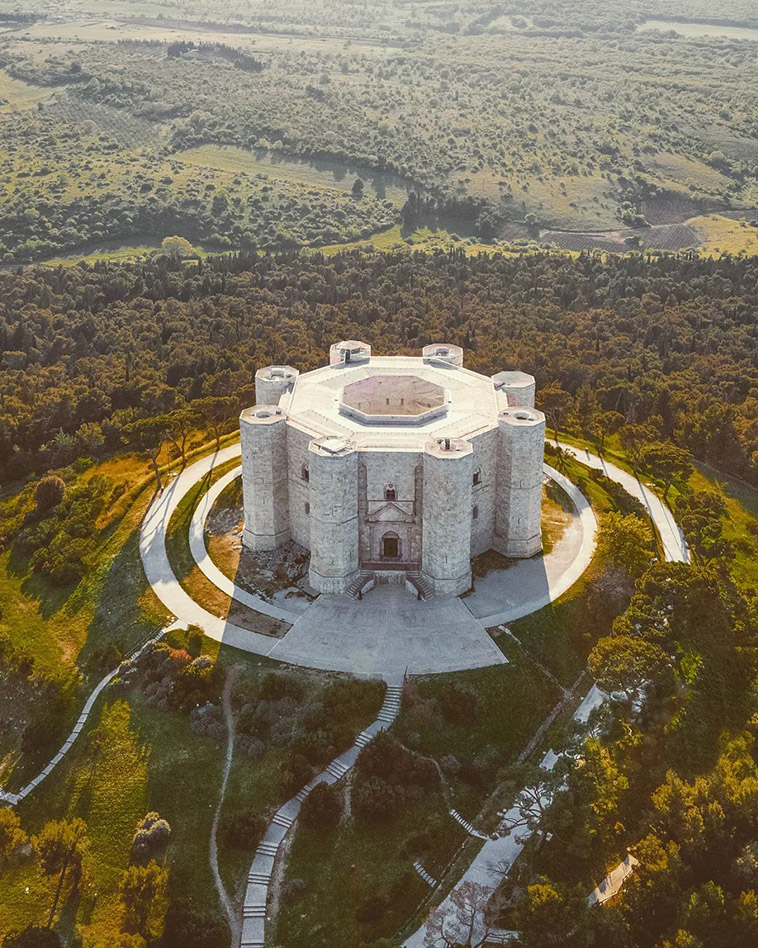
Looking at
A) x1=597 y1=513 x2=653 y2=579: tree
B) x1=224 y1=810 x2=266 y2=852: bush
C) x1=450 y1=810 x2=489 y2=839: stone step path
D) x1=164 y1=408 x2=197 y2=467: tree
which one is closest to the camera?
x1=224 y1=810 x2=266 y2=852: bush

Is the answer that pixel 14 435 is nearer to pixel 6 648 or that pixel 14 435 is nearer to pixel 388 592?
pixel 6 648

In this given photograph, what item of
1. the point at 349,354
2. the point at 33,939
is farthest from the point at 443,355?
the point at 33,939

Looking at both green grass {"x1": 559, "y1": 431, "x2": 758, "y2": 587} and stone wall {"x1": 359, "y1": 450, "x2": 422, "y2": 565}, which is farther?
green grass {"x1": 559, "y1": 431, "x2": 758, "y2": 587}

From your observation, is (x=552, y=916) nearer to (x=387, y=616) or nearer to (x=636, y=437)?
(x=387, y=616)

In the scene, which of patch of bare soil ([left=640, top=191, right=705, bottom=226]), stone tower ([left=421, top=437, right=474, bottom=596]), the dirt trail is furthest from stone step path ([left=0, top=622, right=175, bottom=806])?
patch of bare soil ([left=640, top=191, right=705, bottom=226])

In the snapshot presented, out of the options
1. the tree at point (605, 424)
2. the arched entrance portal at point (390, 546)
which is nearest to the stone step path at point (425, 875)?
the arched entrance portal at point (390, 546)

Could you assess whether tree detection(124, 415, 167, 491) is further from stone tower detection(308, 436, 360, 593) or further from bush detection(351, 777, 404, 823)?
bush detection(351, 777, 404, 823)

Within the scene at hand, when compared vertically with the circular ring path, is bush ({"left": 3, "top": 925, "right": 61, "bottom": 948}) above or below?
below
